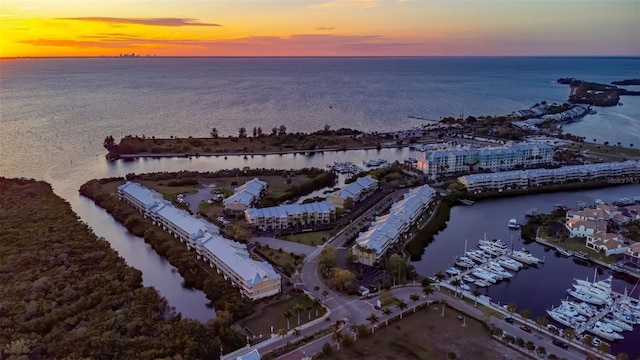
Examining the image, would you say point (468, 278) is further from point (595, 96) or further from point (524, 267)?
point (595, 96)

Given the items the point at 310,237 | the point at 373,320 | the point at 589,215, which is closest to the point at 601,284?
the point at 589,215

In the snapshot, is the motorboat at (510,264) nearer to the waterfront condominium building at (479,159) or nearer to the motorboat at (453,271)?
the motorboat at (453,271)

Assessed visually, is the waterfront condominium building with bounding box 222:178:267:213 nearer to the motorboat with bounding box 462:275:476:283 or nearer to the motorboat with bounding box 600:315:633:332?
the motorboat with bounding box 462:275:476:283

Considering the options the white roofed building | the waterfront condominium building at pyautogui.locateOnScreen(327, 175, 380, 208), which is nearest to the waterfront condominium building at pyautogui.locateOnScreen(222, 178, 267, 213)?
the waterfront condominium building at pyautogui.locateOnScreen(327, 175, 380, 208)

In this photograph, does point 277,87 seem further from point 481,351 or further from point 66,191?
point 481,351

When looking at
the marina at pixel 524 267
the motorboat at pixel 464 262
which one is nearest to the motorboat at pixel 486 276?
the marina at pixel 524 267
